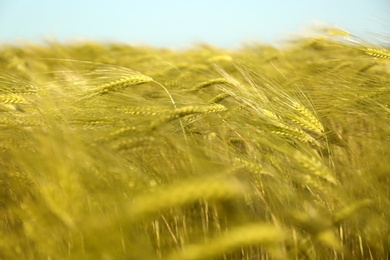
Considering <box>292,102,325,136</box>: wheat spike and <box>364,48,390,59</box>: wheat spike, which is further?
<box>364,48,390,59</box>: wheat spike

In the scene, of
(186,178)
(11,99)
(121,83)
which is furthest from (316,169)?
(11,99)

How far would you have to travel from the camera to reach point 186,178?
0.58 metres

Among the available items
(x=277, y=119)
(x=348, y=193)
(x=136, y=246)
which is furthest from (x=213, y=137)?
(x=136, y=246)

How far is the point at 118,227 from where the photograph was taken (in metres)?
0.45

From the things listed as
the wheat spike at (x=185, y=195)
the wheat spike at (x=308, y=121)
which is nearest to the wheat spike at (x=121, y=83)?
the wheat spike at (x=308, y=121)

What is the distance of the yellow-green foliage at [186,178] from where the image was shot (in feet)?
1.51

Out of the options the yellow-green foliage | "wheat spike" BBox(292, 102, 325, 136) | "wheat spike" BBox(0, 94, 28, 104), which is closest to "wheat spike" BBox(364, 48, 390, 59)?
the yellow-green foliage

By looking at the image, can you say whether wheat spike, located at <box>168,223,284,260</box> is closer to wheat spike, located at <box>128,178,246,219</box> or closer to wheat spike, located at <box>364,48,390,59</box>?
wheat spike, located at <box>128,178,246,219</box>

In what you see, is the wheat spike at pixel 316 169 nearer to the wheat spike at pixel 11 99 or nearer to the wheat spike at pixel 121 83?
the wheat spike at pixel 121 83

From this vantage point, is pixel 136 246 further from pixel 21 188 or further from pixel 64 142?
pixel 21 188

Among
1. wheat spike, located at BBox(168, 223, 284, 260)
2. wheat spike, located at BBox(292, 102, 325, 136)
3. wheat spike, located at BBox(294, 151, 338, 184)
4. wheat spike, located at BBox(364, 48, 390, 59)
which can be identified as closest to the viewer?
wheat spike, located at BBox(168, 223, 284, 260)

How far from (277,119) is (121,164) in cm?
33

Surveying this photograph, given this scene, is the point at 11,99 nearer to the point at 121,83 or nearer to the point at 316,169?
the point at 121,83

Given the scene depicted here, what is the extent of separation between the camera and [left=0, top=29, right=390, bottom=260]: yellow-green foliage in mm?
459
